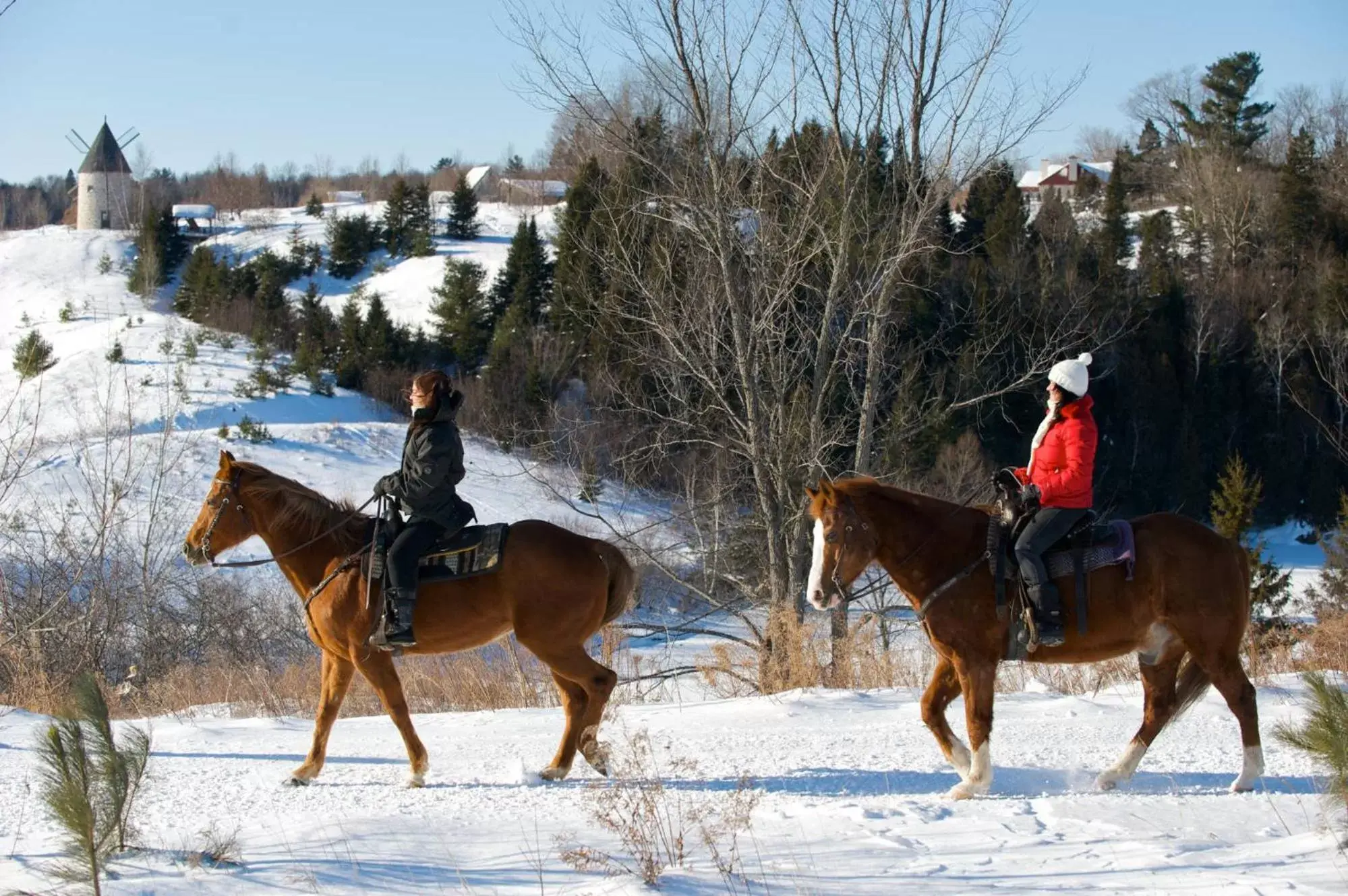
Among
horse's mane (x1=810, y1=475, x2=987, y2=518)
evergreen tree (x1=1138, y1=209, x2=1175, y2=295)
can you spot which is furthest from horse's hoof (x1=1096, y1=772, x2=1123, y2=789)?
evergreen tree (x1=1138, y1=209, x2=1175, y2=295)

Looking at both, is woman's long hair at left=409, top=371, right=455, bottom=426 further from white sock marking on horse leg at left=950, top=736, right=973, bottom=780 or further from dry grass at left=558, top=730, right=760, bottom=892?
white sock marking on horse leg at left=950, top=736, right=973, bottom=780

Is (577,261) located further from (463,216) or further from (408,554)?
(463,216)

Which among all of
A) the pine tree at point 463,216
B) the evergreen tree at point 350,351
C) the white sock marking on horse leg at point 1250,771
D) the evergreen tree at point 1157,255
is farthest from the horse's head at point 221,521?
the pine tree at point 463,216

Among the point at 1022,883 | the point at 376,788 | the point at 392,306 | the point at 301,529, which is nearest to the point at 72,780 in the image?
the point at 376,788

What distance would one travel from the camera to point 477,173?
10088 centimetres

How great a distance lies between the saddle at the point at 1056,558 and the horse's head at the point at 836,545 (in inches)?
29.8

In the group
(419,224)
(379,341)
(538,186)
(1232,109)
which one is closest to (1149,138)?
(1232,109)

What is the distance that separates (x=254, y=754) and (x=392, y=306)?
4160 cm

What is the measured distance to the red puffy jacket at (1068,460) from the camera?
22.3 ft

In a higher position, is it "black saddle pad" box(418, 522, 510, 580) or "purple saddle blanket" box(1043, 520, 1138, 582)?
"purple saddle blanket" box(1043, 520, 1138, 582)

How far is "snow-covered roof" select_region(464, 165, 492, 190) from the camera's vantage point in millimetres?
91994

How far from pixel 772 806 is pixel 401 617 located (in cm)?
249

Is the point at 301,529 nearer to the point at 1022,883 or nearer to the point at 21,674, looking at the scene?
the point at 1022,883

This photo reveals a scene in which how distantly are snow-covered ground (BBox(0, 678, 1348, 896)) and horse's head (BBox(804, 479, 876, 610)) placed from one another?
113cm
